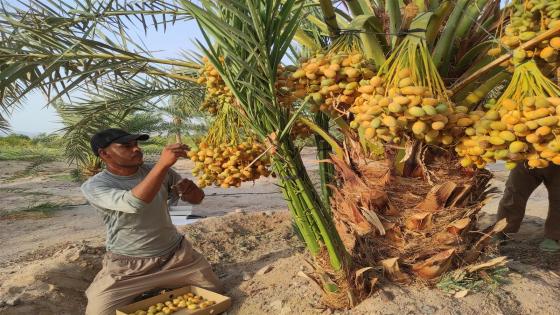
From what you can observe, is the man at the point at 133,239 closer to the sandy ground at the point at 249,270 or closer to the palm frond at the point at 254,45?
the sandy ground at the point at 249,270

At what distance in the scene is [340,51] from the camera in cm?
223

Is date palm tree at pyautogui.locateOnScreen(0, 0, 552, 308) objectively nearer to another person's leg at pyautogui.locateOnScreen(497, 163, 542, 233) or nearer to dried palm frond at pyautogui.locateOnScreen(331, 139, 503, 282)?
dried palm frond at pyautogui.locateOnScreen(331, 139, 503, 282)

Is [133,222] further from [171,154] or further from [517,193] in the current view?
[517,193]

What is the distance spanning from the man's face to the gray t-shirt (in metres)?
0.11

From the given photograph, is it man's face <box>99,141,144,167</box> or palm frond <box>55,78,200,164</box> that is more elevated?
palm frond <box>55,78,200,164</box>

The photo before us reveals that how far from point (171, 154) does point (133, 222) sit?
836 millimetres

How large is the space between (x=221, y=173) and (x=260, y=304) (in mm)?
1024

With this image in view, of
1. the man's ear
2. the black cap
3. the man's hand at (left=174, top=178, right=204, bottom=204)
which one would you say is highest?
the black cap

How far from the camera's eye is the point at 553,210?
3906 mm

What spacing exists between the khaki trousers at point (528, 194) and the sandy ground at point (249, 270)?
199 millimetres

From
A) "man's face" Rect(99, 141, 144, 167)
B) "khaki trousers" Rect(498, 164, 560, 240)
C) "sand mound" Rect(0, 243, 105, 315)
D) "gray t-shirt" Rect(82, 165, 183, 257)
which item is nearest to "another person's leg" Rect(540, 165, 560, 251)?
"khaki trousers" Rect(498, 164, 560, 240)

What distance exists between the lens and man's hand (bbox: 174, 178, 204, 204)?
3.46m

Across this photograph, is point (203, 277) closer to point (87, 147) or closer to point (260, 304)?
point (260, 304)

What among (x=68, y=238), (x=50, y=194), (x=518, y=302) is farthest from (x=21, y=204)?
(x=518, y=302)
